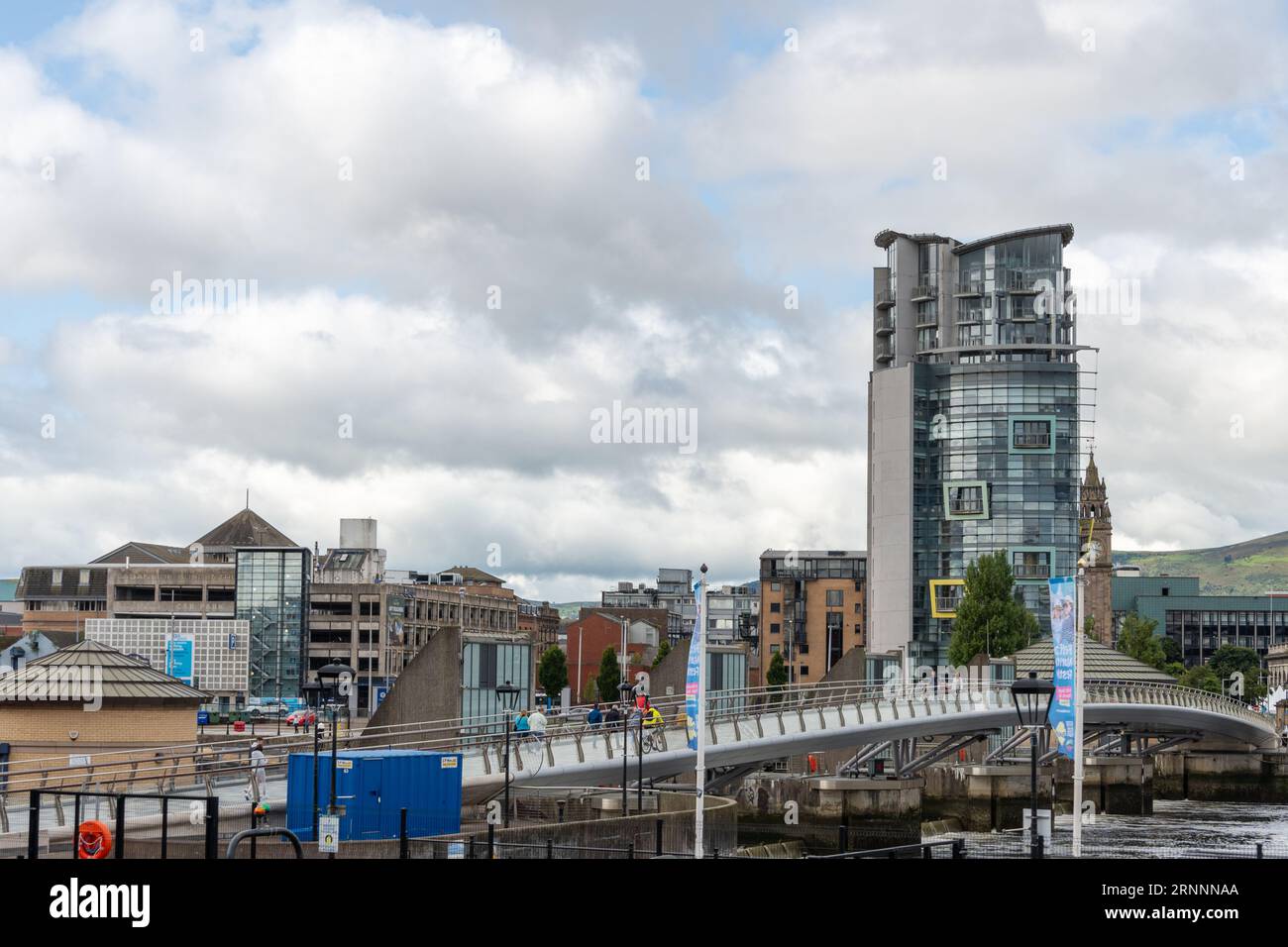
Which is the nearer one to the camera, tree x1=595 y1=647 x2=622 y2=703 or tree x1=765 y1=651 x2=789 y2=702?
tree x1=595 y1=647 x2=622 y2=703

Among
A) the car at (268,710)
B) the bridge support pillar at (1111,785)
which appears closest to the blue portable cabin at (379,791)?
the bridge support pillar at (1111,785)

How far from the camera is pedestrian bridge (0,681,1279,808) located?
38781 mm

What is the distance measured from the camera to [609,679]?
510 feet

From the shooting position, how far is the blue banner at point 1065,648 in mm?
37969

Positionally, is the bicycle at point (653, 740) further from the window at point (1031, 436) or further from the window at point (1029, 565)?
the window at point (1031, 436)

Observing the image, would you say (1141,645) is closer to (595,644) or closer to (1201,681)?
(1201,681)

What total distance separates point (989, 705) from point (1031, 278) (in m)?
88.1

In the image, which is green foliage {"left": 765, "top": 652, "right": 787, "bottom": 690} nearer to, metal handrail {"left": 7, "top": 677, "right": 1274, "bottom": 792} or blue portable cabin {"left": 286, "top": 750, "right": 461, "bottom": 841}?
metal handrail {"left": 7, "top": 677, "right": 1274, "bottom": 792}

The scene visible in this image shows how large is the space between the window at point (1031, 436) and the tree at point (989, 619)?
2894 cm

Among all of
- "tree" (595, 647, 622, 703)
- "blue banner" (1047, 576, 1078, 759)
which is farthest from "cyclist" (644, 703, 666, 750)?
"tree" (595, 647, 622, 703)

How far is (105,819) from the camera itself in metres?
28.1

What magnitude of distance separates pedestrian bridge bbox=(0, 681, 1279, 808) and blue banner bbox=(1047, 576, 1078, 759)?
10.4 meters
